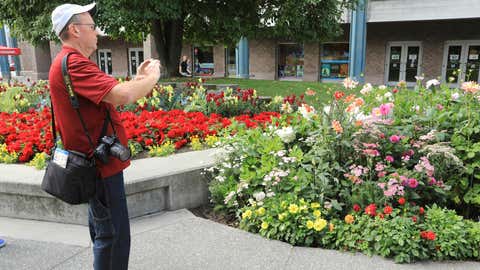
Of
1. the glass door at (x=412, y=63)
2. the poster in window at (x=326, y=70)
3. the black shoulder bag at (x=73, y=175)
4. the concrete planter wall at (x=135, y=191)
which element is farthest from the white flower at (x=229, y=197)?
the poster in window at (x=326, y=70)

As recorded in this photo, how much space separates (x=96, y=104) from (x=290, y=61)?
80.5ft

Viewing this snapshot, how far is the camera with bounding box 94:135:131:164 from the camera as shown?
2141 mm

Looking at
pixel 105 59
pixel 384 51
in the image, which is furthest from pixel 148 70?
pixel 105 59

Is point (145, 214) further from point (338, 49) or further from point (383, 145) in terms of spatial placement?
point (338, 49)

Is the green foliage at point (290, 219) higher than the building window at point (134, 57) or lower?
lower

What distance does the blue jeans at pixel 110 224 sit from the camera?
7.47ft

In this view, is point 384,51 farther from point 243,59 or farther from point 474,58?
point 243,59

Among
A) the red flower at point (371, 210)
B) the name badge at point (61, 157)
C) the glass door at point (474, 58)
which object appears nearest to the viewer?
the name badge at point (61, 157)

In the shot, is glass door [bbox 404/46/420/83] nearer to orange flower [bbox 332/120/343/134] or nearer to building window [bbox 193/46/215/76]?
building window [bbox 193/46/215/76]

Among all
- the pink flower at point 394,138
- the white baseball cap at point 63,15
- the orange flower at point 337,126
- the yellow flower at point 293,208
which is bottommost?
the yellow flower at point 293,208

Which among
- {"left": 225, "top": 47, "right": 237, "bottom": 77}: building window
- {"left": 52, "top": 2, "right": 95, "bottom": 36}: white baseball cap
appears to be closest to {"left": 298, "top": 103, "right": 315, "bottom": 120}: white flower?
{"left": 52, "top": 2, "right": 95, "bottom": 36}: white baseball cap

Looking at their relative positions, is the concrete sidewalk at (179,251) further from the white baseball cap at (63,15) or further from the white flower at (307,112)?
the white baseball cap at (63,15)

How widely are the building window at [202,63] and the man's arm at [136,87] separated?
2641 cm

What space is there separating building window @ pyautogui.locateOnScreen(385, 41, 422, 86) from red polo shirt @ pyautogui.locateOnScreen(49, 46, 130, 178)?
859 inches
